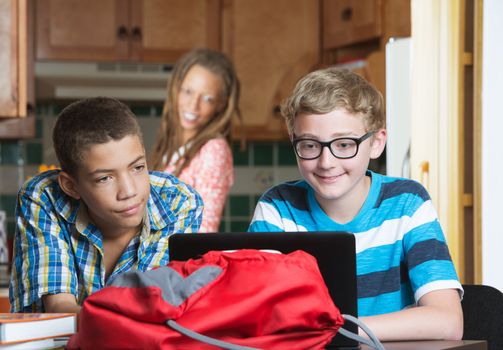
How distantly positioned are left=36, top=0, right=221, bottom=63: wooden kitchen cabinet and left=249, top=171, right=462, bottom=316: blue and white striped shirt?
267 cm

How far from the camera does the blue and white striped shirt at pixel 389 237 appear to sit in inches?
56.9

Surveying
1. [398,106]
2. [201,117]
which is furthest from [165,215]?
[398,106]

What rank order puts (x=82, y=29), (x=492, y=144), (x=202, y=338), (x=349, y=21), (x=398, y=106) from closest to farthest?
(x=202, y=338) < (x=492, y=144) < (x=398, y=106) < (x=349, y=21) < (x=82, y=29)

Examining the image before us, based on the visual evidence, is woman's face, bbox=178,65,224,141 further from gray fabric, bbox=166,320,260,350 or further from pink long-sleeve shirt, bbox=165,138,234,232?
gray fabric, bbox=166,320,260,350

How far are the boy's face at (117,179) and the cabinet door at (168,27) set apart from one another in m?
2.68

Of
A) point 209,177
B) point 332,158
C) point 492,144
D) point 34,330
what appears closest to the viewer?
point 34,330

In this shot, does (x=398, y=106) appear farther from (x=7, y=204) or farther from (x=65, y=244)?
(x=7, y=204)

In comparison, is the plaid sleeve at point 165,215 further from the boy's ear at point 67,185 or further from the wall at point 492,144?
the wall at point 492,144

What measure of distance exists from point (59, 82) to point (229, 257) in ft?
10.3

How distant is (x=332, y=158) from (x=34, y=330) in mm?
606

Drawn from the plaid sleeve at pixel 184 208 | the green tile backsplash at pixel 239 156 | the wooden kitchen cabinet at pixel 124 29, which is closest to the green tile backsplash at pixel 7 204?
the wooden kitchen cabinet at pixel 124 29

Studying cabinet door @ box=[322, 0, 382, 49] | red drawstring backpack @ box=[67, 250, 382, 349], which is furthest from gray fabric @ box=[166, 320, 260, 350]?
cabinet door @ box=[322, 0, 382, 49]

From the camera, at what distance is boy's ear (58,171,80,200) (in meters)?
1.54

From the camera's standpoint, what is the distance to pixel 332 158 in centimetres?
144
